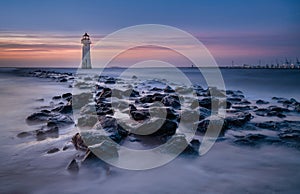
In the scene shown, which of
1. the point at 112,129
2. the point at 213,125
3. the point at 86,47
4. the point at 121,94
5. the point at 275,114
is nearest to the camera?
the point at 112,129

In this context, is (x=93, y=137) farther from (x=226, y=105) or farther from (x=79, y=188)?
(x=226, y=105)

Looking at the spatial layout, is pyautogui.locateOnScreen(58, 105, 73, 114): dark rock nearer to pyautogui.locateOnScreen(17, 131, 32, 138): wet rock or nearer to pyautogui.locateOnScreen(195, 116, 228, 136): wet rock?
pyautogui.locateOnScreen(17, 131, 32, 138): wet rock

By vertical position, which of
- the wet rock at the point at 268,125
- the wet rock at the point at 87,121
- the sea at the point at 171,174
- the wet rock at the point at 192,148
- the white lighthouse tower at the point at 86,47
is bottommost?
the sea at the point at 171,174

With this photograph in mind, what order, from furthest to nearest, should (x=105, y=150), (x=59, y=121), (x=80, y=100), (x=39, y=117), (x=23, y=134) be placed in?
(x=80, y=100) → (x=39, y=117) → (x=59, y=121) → (x=23, y=134) → (x=105, y=150)

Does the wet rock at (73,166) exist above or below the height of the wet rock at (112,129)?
below

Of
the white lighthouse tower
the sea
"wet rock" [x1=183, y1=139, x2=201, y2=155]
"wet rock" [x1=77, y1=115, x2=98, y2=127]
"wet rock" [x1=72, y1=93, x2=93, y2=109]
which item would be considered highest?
the white lighthouse tower

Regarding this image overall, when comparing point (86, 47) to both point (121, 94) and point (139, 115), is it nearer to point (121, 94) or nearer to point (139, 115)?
point (121, 94)

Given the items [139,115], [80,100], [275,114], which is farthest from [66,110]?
[275,114]

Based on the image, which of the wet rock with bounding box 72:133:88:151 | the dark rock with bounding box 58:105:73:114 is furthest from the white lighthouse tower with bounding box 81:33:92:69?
the wet rock with bounding box 72:133:88:151

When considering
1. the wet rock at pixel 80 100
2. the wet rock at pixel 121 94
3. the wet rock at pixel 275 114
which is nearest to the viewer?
the wet rock at pixel 275 114

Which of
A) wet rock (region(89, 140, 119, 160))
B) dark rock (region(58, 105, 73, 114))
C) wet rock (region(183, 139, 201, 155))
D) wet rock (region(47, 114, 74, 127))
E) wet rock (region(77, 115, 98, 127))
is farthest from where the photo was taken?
dark rock (region(58, 105, 73, 114))

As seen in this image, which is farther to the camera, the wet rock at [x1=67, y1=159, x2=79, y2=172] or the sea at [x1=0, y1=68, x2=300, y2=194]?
the wet rock at [x1=67, y1=159, x2=79, y2=172]

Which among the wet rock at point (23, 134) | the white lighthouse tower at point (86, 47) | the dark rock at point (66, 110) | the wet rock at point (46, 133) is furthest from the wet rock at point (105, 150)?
the white lighthouse tower at point (86, 47)

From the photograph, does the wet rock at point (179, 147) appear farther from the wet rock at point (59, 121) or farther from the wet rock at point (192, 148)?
the wet rock at point (59, 121)
